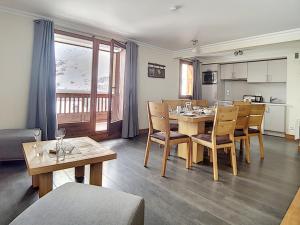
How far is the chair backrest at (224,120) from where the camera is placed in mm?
2414

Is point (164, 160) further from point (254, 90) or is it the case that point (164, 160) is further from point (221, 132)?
point (254, 90)

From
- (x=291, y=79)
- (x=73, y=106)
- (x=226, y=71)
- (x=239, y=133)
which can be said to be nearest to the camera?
(x=239, y=133)

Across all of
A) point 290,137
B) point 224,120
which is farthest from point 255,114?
point 290,137

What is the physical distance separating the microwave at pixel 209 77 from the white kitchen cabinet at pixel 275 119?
1.81m

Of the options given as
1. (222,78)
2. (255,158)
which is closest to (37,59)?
(255,158)

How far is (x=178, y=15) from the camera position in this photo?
3170 mm

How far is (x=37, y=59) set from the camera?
10.8 ft

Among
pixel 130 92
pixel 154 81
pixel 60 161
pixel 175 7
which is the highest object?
pixel 175 7

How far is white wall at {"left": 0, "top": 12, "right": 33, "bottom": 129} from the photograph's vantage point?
10.3ft

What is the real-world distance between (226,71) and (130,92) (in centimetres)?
338

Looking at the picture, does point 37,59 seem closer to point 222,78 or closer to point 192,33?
point 192,33

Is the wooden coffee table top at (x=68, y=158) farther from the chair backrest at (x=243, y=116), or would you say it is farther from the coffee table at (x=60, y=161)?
the chair backrest at (x=243, y=116)

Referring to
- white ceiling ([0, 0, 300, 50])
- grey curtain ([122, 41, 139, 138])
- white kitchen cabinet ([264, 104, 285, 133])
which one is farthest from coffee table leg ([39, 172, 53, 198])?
white kitchen cabinet ([264, 104, 285, 133])

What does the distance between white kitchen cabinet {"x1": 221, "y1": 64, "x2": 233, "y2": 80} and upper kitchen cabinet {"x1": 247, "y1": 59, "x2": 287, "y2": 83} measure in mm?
564
